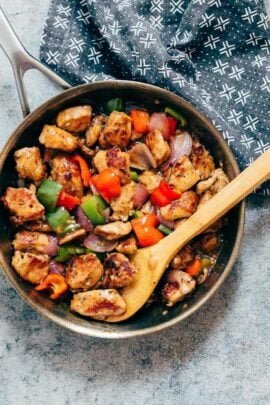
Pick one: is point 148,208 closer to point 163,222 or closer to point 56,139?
point 163,222

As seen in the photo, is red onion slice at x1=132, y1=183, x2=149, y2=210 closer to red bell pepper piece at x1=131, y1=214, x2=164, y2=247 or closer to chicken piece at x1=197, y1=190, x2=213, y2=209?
red bell pepper piece at x1=131, y1=214, x2=164, y2=247

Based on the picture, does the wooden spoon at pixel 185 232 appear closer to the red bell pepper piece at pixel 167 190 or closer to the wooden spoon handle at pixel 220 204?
the wooden spoon handle at pixel 220 204

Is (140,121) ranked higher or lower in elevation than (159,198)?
higher

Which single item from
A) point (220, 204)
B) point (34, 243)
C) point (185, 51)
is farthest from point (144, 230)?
point (185, 51)

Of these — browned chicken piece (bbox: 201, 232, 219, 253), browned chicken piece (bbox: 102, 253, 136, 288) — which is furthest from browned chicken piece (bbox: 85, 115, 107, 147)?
browned chicken piece (bbox: 201, 232, 219, 253)

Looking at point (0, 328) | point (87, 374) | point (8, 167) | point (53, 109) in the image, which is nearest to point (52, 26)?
point (53, 109)

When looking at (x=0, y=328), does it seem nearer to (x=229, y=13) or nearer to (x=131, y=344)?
(x=131, y=344)

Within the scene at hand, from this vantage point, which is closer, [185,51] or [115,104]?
[115,104]
